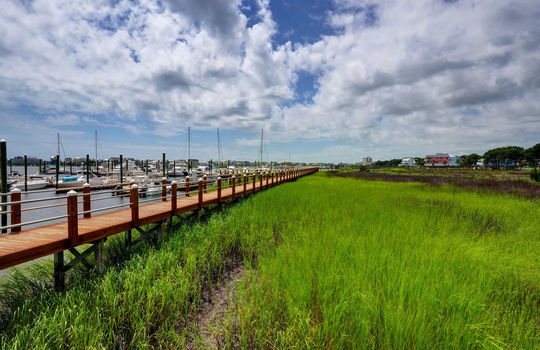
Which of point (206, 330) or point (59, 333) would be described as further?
point (206, 330)

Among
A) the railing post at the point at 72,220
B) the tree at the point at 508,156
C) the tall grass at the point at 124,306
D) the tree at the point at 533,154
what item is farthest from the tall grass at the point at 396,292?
the tree at the point at 533,154

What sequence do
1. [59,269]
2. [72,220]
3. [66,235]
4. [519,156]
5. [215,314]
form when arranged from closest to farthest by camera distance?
Answer: [215,314] < [72,220] < [66,235] < [59,269] < [519,156]

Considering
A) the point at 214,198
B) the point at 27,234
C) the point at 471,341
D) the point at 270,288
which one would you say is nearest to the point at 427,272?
the point at 471,341

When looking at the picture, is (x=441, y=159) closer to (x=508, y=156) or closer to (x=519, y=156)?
(x=508, y=156)

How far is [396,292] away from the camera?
4.07 metres

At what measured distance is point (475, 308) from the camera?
3.64m

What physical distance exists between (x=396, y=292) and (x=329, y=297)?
1152 mm

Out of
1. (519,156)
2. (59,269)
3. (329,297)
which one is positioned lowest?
(59,269)

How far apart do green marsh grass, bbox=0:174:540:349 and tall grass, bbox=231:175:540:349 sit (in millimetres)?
24

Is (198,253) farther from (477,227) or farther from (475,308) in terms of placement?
(477,227)

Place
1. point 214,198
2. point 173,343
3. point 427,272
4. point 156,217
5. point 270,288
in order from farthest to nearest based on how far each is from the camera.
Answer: point 214,198, point 156,217, point 270,288, point 427,272, point 173,343

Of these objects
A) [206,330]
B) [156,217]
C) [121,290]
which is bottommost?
[206,330]

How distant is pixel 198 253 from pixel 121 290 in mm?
2243

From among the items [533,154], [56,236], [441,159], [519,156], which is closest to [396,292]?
[56,236]
